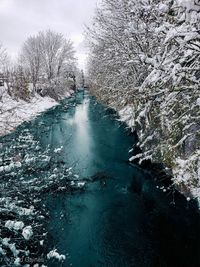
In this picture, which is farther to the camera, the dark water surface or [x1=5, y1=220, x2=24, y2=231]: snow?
[x1=5, y1=220, x2=24, y2=231]: snow

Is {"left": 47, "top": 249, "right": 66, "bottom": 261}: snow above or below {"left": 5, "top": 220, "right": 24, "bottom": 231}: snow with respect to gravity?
below

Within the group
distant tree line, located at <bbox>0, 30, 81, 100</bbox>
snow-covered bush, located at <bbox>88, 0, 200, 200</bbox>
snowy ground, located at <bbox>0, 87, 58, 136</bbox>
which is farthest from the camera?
distant tree line, located at <bbox>0, 30, 81, 100</bbox>

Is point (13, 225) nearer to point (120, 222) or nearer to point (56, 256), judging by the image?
point (56, 256)

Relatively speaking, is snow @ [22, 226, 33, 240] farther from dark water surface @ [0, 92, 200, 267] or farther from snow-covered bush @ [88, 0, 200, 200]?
snow-covered bush @ [88, 0, 200, 200]

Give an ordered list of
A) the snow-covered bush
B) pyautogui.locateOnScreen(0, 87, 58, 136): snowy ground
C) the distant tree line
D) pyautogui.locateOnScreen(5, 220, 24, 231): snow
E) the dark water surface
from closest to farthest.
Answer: the snow-covered bush < pyautogui.locateOnScreen(0, 87, 58, 136): snowy ground < the dark water surface < pyautogui.locateOnScreen(5, 220, 24, 231): snow < the distant tree line

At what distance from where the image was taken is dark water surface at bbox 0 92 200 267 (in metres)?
9.46

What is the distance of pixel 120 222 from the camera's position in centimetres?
1133

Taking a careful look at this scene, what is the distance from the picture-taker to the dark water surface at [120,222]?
9.46m

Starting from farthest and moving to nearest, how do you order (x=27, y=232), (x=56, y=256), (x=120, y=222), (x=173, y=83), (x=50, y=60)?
(x=50, y=60), (x=120, y=222), (x=27, y=232), (x=56, y=256), (x=173, y=83)

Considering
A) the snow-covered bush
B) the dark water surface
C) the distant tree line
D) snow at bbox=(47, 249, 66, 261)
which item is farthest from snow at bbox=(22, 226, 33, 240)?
the distant tree line

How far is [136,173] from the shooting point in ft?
52.8

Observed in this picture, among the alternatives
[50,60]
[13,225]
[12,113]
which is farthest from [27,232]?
[50,60]

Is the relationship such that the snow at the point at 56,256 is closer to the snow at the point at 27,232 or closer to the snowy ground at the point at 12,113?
the snow at the point at 27,232

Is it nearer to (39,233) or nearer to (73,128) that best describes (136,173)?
(39,233)
